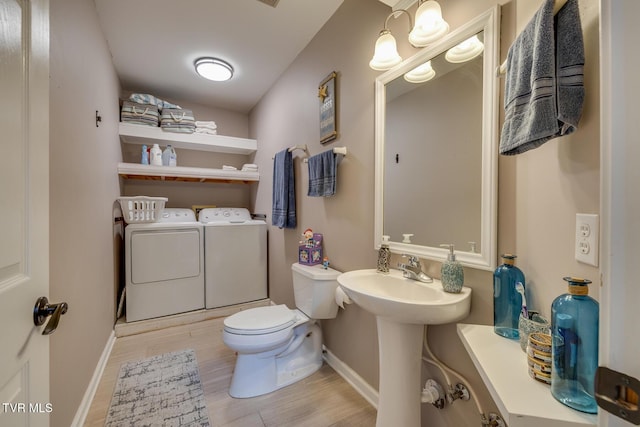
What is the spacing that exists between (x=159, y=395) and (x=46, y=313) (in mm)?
1336

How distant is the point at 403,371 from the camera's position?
1146mm

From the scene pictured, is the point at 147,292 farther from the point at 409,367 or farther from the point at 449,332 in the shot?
the point at 449,332

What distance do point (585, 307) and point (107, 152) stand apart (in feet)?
9.72

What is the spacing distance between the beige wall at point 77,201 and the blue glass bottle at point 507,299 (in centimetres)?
180

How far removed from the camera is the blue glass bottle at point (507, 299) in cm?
86

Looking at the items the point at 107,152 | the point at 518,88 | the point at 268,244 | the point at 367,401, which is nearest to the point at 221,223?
the point at 268,244

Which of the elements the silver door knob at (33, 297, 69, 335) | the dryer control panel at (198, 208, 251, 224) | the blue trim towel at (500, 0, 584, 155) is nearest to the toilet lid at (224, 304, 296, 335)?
the silver door knob at (33, 297, 69, 335)

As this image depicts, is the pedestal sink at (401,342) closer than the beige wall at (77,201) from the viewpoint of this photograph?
Yes

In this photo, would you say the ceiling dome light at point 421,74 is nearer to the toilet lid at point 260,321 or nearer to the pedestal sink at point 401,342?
the pedestal sink at point 401,342

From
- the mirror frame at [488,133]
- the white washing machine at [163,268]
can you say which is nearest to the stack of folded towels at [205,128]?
the white washing machine at [163,268]

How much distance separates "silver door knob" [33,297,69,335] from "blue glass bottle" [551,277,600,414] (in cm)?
122

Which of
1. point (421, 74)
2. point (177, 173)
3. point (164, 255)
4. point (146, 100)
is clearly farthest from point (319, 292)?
point (146, 100)

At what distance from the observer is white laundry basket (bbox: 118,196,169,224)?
2.45 m

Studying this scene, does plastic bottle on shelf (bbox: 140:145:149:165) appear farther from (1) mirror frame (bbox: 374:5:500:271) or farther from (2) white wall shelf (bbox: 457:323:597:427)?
(2) white wall shelf (bbox: 457:323:597:427)
